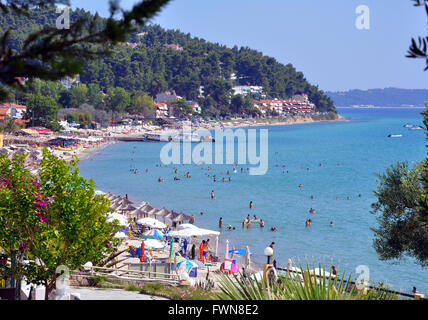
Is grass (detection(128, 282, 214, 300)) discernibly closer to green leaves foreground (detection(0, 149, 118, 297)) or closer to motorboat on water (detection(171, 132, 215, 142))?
green leaves foreground (detection(0, 149, 118, 297))

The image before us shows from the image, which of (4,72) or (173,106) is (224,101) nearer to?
(173,106)

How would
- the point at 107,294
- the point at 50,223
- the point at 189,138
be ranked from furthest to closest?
the point at 189,138, the point at 107,294, the point at 50,223

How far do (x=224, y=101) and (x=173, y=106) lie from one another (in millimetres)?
28380

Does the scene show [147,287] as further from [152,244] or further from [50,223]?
[152,244]

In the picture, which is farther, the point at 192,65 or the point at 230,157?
the point at 192,65

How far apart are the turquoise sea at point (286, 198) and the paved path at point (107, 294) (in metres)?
4.37

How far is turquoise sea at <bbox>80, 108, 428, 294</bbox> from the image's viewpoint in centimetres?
2681

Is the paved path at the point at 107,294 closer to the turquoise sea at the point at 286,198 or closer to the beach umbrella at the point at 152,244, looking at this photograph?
the turquoise sea at the point at 286,198

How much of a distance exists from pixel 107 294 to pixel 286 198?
35354 millimetres

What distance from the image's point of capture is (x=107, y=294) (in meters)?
11.4

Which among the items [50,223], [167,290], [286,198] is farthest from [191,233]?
[286,198]

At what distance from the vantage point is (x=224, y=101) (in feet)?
539

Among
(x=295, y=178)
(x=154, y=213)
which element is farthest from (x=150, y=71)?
(x=154, y=213)

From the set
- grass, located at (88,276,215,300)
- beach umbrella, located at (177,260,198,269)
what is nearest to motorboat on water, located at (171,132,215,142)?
beach umbrella, located at (177,260,198,269)
